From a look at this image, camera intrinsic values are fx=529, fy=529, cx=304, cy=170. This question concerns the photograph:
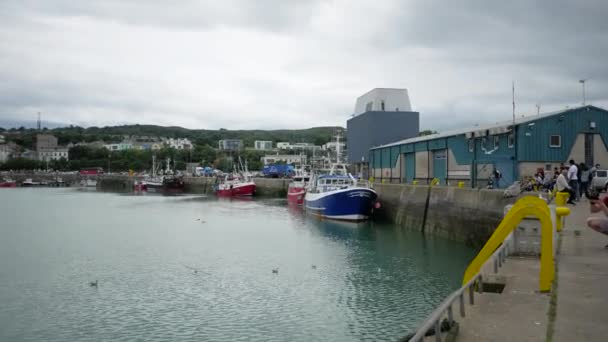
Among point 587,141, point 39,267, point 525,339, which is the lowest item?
point 39,267

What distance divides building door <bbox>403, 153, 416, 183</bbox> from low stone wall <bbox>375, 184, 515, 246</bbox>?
5.37 m

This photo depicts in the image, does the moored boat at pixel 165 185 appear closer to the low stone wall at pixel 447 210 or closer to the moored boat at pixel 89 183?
the moored boat at pixel 89 183

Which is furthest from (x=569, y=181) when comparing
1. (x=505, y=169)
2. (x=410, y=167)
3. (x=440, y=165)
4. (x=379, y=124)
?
(x=379, y=124)

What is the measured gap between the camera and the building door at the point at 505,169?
31922 millimetres

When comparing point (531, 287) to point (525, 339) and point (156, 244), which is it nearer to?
point (525, 339)

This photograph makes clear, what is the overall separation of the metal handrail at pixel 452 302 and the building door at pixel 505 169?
20715 mm

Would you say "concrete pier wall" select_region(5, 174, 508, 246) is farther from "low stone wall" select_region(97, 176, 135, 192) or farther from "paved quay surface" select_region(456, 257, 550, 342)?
"low stone wall" select_region(97, 176, 135, 192)

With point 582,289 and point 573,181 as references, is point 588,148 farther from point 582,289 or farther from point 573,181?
point 582,289

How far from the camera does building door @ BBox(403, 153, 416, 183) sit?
45.2 m

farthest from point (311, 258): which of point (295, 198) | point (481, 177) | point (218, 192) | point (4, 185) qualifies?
point (4, 185)

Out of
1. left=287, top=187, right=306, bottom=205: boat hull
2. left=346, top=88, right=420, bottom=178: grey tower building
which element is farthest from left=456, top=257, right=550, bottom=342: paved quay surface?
left=346, top=88, right=420, bottom=178: grey tower building

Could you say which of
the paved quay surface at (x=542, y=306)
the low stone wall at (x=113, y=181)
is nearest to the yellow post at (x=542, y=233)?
the paved quay surface at (x=542, y=306)

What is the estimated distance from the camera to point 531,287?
949cm

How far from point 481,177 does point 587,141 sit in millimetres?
6560
